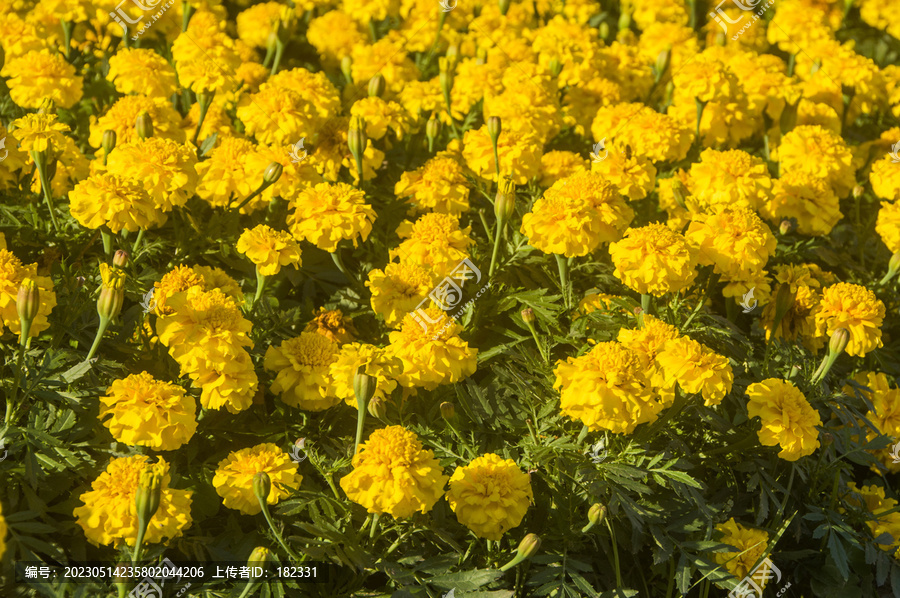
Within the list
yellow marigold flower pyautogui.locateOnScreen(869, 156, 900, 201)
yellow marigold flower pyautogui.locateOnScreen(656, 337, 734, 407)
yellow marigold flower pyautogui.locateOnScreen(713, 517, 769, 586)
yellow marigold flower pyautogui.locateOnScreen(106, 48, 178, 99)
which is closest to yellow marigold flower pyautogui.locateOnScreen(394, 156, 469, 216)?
yellow marigold flower pyautogui.locateOnScreen(106, 48, 178, 99)

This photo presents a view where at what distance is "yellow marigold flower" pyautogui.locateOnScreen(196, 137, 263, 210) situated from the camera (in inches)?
98.9

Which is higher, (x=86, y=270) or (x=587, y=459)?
(x=86, y=270)

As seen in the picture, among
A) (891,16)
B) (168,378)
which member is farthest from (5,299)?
(891,16)

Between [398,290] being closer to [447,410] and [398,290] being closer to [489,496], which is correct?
[447,410]

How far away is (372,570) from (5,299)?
3.38 feet

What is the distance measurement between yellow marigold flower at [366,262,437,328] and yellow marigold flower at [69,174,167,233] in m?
0.60

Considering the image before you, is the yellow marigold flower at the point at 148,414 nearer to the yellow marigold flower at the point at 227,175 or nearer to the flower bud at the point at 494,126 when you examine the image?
the yellow marigold flower at the point at 227,175

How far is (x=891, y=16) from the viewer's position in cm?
434

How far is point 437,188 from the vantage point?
2.70 m

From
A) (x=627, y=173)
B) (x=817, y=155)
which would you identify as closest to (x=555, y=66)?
(x=627, y=173)

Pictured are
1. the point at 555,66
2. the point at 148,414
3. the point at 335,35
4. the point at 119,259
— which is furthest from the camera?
the point at 335,35

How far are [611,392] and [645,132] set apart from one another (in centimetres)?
132

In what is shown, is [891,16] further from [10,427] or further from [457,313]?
[10,427]

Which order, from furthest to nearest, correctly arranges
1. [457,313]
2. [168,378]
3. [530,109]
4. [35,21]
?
1. [35,21]
2. [530,109]
3. [457,313]
4. [168,378]
